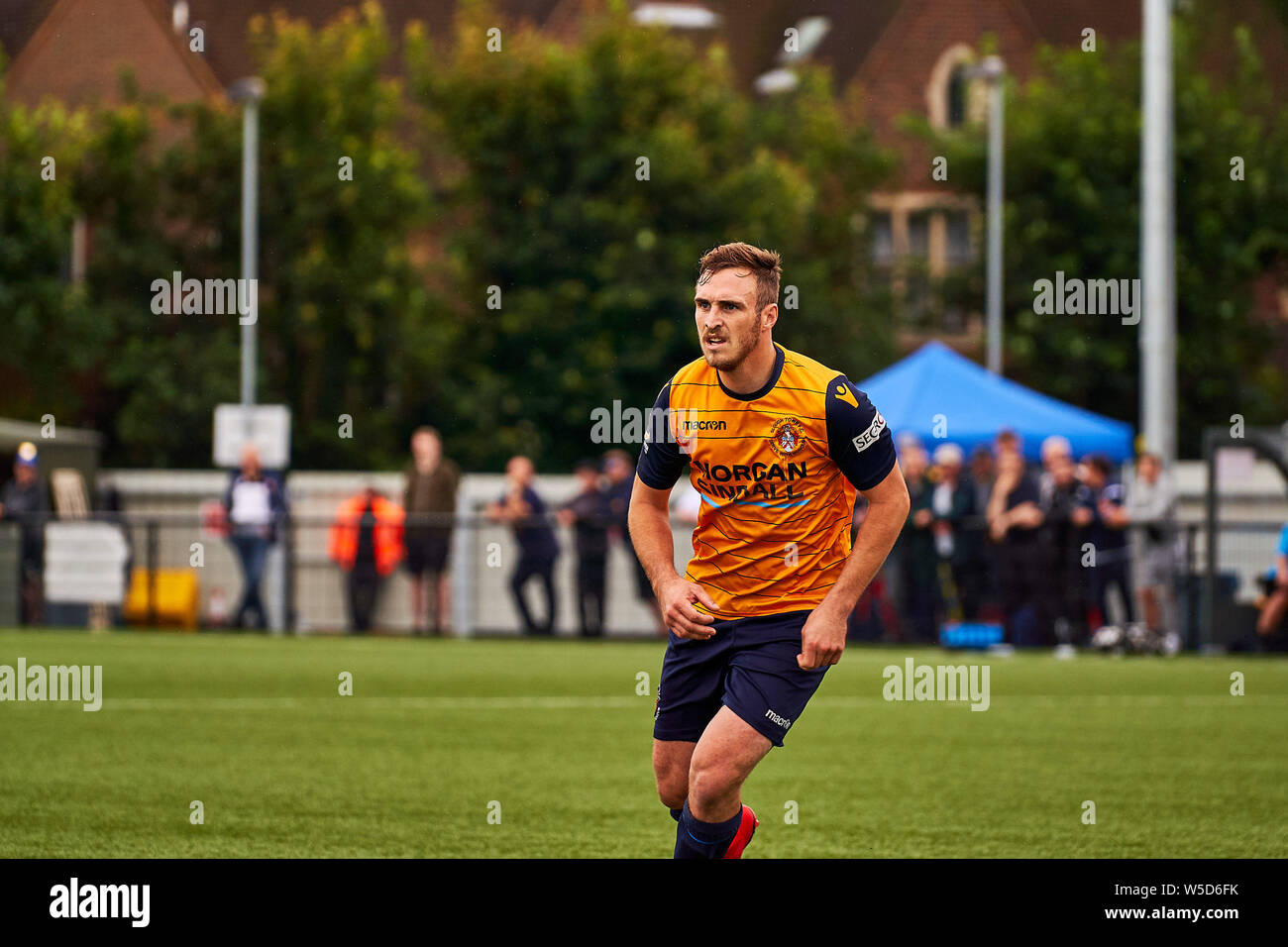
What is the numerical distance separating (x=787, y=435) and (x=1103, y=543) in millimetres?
14764

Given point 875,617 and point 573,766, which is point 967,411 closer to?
point 875,617

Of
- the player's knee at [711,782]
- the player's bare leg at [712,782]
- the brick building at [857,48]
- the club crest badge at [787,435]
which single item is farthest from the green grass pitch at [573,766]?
the brick building at [857,48]

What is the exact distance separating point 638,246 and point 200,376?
852 cm

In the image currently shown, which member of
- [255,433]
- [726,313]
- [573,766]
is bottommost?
[573,766]

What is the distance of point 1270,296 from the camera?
161 ft

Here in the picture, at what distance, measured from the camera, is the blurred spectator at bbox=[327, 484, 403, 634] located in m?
22.3

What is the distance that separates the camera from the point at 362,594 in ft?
73.4

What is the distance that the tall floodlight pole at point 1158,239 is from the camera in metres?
23.4

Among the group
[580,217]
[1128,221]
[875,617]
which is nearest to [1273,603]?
[875,617]

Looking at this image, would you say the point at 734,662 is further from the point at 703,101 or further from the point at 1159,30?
the point at 703,101

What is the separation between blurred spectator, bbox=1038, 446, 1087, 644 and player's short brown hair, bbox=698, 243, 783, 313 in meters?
14.5

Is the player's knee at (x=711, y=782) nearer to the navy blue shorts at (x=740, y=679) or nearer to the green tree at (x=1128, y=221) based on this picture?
the navy blue shorts at (x=740, y=679)

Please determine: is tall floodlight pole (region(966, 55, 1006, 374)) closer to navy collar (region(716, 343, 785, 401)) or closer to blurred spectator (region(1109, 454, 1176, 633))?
blurred spectator (region(1109, 454, 1176, 633))
